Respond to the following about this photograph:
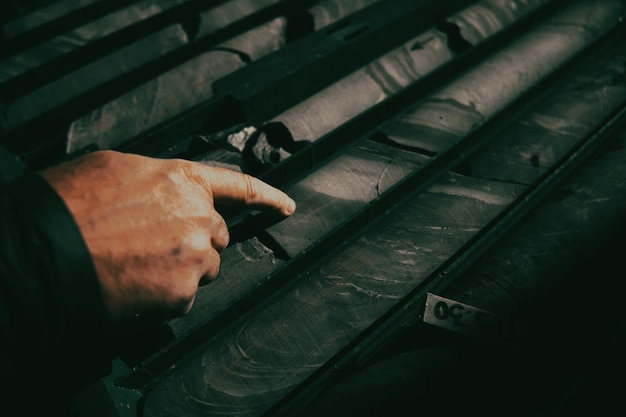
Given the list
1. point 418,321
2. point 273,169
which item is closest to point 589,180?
point 418,321

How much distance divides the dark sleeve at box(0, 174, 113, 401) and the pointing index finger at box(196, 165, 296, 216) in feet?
1.48

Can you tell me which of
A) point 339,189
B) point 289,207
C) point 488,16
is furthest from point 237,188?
point 488,16

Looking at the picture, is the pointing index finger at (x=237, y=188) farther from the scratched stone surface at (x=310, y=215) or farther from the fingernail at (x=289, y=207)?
the scratched stone surface at (x=310, y=215)

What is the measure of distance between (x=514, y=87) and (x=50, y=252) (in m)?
2.19

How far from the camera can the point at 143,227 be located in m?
1.20

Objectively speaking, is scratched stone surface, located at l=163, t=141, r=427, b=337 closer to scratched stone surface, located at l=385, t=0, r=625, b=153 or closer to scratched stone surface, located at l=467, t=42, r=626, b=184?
scratched stone surface, located at l=385, t=0, r=625, b=153

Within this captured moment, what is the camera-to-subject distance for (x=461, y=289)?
1588 millimetres

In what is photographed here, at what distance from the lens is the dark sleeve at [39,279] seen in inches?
38.9

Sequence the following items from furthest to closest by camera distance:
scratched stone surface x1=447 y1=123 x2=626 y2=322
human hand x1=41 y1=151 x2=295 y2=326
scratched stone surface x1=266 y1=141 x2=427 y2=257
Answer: scratched stone surface x1=266 y1=141 x2=427 y2=257, scratched stone surface x1=447 y1=123 x2=626 y2=322, human hand x1=41 y1=151 x2=295 y2=326

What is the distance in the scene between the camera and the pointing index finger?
1413mm

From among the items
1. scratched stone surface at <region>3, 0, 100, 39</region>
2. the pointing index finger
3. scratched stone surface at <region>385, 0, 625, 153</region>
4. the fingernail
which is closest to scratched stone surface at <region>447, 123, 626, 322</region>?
scratched stone surface at <region>385, 0, 625, 153</region>

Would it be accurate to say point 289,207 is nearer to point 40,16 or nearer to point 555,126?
point 555,126

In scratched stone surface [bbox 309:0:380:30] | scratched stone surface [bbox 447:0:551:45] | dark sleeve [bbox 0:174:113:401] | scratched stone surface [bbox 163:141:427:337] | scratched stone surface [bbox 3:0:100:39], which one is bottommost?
scratched stone surface [bbox 163:141:427:337]

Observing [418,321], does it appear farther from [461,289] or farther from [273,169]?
[273,169]
